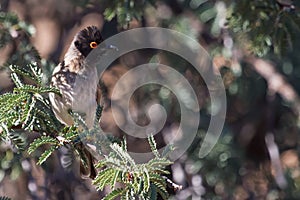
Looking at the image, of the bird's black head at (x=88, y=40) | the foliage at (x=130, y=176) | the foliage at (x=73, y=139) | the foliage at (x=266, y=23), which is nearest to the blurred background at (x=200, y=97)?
the foliage at (x=266, y=23)

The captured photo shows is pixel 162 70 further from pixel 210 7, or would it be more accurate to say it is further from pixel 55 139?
pixel 55 139

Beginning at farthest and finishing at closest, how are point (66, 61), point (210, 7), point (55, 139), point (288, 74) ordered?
1. point (288, 74)
2. point (210, 7)
3. point (66, 61)
4. point (55, 139)

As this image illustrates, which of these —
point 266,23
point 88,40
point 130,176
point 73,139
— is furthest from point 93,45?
point 130,176

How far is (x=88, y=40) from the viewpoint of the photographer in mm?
3746

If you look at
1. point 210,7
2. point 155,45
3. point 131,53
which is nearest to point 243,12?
point 210,7

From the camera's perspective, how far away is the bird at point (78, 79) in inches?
128

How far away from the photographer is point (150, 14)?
488 cm

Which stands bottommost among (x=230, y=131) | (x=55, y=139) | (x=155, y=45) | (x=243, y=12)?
(x=230, y=131)

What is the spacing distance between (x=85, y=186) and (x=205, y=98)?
3.42ft

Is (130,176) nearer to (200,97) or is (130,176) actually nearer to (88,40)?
(88,40)

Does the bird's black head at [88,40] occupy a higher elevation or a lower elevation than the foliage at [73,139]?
lower

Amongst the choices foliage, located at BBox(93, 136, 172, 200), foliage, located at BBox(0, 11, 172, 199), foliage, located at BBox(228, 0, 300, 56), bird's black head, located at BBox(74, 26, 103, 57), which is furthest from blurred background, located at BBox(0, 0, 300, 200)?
foliage, located at BBox(93, 136, 172, 200)

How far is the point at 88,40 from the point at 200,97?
154 centimetres

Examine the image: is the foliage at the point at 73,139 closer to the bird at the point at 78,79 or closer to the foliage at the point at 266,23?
the bird at the point at 78,79
